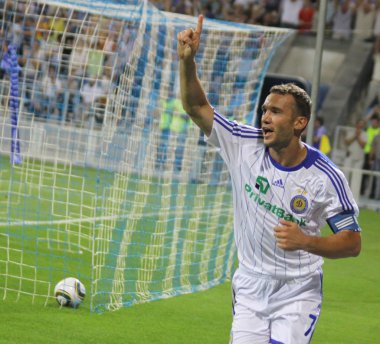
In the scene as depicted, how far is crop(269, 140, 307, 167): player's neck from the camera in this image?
5.73 m

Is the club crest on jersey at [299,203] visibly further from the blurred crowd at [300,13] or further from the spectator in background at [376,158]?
the blurred crowd at [300,13]

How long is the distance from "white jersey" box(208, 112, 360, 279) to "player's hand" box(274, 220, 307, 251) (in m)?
0.51

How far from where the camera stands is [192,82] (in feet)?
19.3

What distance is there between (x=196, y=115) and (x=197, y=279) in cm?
547

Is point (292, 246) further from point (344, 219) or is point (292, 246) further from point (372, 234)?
point (372, 234)

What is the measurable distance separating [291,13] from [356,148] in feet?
19.7

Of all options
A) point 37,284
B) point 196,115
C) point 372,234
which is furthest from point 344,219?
point 372,234

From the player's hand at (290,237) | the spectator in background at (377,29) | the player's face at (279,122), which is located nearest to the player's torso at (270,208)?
the player's face at (279,122)

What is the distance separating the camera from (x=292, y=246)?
5105 millimetres

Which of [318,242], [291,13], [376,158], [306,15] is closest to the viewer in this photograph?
[318,242]

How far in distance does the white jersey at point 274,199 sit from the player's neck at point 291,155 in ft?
0.10

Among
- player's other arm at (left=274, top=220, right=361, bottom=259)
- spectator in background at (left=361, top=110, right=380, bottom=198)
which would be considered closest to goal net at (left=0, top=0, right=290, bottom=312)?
player's other arm at (left=274, top=220, right=361, bottom=259)

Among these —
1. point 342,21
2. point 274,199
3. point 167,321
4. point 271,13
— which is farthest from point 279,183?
point 271,13

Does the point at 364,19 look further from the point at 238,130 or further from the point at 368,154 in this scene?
the point at 238,130
